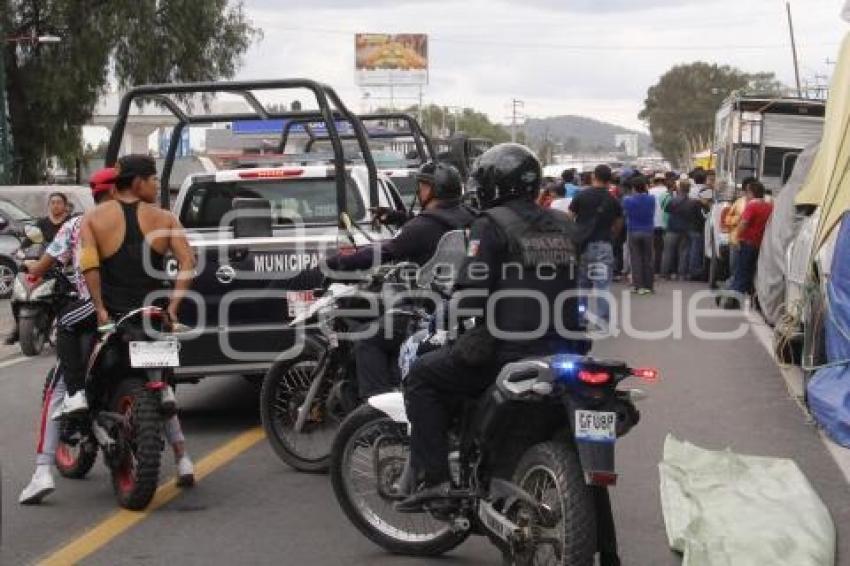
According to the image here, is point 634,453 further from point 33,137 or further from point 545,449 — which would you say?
point 33,137

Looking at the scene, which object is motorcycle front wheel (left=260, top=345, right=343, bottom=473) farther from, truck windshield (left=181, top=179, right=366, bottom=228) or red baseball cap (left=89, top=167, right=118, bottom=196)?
truck windshield (left=181, top=179, right=366, bottom=228)

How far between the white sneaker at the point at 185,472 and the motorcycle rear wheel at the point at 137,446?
429 millimetres

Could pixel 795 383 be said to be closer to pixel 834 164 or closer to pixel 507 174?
pixel 834 164

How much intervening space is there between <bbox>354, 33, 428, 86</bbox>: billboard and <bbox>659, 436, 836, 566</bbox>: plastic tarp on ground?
105647 millimetres

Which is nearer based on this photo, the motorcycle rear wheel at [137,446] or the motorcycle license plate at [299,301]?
the motorcycle rear wheel at [137,446]

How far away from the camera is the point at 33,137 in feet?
129

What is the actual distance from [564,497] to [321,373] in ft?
9.67

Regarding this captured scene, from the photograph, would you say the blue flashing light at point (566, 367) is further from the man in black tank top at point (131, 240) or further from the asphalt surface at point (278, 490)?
the man in black tank top at point (131, 240)

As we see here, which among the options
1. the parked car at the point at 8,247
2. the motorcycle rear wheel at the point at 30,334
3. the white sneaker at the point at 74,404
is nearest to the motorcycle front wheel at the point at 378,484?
the white sneaker at the point at 74,404

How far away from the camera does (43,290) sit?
45.6 ft

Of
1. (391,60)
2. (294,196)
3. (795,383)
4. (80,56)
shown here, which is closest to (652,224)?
(795,383)

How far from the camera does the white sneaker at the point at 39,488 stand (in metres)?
7.36

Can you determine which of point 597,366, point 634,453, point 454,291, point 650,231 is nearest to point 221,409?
point 634,453

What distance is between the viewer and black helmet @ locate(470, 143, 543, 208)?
5.69 metres
